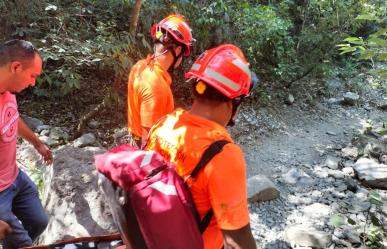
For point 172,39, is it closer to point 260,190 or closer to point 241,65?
point 241,65

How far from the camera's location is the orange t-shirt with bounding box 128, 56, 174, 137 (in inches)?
106

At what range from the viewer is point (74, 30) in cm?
527

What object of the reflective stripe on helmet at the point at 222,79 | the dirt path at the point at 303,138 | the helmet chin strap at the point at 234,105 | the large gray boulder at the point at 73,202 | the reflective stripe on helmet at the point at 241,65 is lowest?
the dirt path at the point at 303,138

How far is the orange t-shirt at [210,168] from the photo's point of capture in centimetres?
158

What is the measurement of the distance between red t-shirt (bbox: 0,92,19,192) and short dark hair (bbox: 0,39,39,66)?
0.85 feet

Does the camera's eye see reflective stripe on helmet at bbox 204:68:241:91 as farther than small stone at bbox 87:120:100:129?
No

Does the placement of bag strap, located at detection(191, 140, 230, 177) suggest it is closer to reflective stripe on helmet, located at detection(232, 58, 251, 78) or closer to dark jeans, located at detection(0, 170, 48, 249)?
reflective stripe on helmet, located at detection(232, 58, 251, 78)

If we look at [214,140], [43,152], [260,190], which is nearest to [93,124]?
[43,152]

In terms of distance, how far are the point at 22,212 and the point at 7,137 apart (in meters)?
0.71

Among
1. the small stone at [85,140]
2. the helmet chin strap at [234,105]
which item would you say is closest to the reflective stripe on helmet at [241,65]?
the helmet chin strap at [234,105]

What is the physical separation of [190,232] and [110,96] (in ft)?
13.3

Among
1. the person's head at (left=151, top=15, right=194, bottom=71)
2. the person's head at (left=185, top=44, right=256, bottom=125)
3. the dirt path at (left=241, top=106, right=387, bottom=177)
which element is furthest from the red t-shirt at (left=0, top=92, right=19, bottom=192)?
the dirt path at (left=241, top=106, right=387, bottom=177)

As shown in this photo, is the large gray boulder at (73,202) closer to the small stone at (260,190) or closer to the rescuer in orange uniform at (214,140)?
the rescuer in orange uniform at (214,140)

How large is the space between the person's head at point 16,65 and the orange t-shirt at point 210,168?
3.89ft
